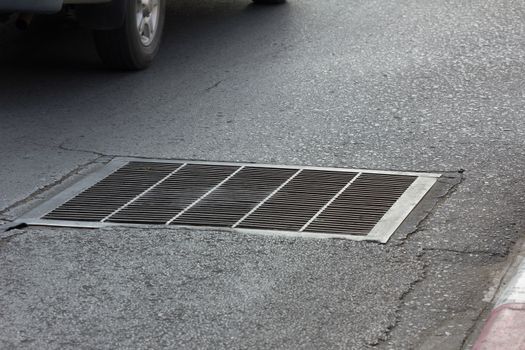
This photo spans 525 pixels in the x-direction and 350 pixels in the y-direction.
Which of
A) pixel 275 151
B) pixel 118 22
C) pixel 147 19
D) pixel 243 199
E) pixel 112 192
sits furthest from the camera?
pixel 147 19

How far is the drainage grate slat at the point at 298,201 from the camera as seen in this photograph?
585 centimetres

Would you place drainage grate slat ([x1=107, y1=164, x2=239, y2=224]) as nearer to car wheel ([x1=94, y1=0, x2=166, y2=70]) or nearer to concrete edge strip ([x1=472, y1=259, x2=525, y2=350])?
concrete edge strip ([x1=472, y1=259, x2=525, y2=350])

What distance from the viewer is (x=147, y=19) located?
888 centimetres

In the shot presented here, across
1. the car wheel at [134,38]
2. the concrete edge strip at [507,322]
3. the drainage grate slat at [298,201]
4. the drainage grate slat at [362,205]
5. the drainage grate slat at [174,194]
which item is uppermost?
the car wheel at [134,38]

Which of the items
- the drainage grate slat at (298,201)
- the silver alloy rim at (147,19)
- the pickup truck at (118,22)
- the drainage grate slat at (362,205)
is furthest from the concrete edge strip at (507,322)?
the silver alloy rim at (147,19)

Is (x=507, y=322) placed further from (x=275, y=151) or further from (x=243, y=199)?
(x=275, y=151)

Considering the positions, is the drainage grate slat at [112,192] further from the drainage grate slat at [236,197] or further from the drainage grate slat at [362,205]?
the drainage grate slat at [362,205]

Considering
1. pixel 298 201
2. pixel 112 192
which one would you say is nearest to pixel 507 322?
pixel 298 201

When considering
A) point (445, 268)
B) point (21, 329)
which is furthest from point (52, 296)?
point (445, 268)

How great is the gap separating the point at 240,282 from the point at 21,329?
95cm

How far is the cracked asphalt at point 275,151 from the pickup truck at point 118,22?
158 mm

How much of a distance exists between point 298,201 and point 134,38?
2.85 meters

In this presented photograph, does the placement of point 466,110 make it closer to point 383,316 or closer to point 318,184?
point 318,184

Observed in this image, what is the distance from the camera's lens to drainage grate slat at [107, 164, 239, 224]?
236 inches
